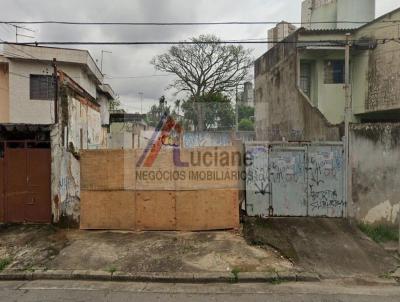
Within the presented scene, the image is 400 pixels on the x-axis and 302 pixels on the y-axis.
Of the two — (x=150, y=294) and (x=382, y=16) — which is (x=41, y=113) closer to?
(x=150, y=294)

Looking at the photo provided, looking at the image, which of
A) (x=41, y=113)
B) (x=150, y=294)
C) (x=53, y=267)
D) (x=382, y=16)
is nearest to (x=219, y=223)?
(x=150, y=294)

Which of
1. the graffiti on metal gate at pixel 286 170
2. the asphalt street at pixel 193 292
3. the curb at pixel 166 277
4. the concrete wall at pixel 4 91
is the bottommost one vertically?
the asphalt street at pixel 193 292

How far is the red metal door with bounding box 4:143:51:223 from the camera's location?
841 centimetres

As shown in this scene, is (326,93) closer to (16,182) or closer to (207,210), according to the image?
(207,210)

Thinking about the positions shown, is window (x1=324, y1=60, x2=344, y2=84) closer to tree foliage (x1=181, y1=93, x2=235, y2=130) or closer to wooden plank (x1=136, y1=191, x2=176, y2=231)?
tree foliage (x1=181, y1=93, x2=235, y2=130)

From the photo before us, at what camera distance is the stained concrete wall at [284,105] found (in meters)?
12.4

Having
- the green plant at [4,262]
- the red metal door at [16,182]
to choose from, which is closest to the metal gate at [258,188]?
the green plant at [4,262]

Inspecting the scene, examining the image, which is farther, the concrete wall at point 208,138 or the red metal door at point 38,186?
the concrete wall at point 208,138

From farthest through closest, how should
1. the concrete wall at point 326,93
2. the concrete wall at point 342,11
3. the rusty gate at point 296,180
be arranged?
the concrete wall at point 342,11
the concrete wall at point 326,93
the rusty gate at point 296,180

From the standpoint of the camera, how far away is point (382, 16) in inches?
529

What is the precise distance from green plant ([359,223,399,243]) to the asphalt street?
7.58 feet

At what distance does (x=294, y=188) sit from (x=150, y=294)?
16.2ft

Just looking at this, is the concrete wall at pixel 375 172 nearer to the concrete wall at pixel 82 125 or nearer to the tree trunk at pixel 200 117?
the concrete wall at pixel 82 125

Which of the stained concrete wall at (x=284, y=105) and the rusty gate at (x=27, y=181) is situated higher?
the stained concrete wall at (x=284, y=105)
